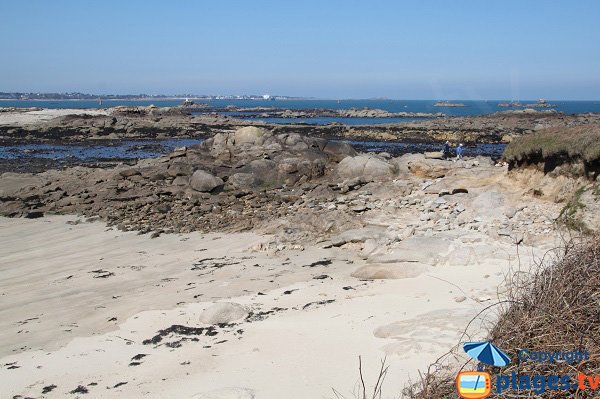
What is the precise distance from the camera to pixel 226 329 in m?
6.43

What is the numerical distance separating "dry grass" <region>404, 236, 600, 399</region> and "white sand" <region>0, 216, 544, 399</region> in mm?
1012

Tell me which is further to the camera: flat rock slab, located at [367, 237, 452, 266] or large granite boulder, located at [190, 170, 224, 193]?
large granite boulder, located at [190, 170, 224, 193]

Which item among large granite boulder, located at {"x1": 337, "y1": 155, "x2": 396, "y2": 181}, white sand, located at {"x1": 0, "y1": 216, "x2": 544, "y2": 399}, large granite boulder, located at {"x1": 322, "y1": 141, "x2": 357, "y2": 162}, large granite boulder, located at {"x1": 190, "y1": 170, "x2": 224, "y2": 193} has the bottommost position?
white sand, located at {"x1": 0, "y1": 216, "x2": 544, "y2": 399}

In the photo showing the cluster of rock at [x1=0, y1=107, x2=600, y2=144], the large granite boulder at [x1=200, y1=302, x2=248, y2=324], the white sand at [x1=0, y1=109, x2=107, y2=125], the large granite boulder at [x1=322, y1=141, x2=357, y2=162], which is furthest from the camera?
the white sand at [x1=0, y1=109, x2=107, y2=125]

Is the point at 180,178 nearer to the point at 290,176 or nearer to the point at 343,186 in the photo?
the point at 290,176

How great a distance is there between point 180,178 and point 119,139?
27.7m

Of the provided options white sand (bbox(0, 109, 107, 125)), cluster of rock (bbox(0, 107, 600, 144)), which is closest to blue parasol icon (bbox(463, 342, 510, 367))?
cluster of rock (bbox(0, 107, 600, 144))

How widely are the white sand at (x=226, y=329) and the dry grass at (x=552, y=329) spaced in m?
1.01

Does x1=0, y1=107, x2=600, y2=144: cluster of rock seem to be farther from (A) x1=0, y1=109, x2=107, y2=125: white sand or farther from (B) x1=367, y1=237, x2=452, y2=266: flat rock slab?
(B) x1=367, y1=237, x2=452, y2=266: flat rock slab

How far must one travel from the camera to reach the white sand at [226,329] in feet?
16.5

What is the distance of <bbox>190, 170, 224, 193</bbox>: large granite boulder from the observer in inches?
634

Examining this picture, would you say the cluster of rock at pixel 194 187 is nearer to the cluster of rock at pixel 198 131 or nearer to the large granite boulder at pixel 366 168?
the large granite boulder at pixel 366 168

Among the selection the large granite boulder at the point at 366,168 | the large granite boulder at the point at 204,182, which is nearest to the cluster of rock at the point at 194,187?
the large granite boulder at the point at 204,182

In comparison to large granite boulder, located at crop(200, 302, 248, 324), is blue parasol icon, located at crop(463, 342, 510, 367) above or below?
above
